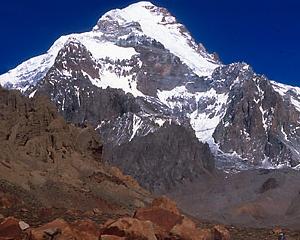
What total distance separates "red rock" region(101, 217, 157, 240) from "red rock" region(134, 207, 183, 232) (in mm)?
2240

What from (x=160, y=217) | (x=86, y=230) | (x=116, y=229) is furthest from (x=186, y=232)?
(x=86, y=230)

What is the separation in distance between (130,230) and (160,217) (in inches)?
140

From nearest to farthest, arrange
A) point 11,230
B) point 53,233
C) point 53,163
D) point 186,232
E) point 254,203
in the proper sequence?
point 53,233
point 11,230
point 186,232
point 53,163
point 254,203

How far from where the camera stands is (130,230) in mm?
20156

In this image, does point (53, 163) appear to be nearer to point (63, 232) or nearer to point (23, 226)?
point (23, 226)

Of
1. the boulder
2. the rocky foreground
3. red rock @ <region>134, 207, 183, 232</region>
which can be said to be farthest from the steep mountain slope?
the rocky foreground

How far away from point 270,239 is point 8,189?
627 inches

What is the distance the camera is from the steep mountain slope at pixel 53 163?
49812mm

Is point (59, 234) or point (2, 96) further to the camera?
point (2, 96)

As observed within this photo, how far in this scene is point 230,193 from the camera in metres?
189

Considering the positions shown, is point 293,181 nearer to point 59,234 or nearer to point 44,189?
point 44,189

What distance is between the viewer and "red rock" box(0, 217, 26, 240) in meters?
20.7

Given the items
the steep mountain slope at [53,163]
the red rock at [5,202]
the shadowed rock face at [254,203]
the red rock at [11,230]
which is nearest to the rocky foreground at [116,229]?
the red rock at [11,230]

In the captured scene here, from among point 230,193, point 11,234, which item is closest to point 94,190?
point 11,234
